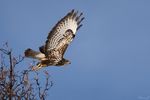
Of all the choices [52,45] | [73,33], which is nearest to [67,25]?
[73,33]

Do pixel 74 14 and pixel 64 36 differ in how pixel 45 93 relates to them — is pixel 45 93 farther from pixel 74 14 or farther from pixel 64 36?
pixel 74 14

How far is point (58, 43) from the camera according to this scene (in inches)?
396

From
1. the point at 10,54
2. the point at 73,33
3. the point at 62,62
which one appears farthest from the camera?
the point at 73,33

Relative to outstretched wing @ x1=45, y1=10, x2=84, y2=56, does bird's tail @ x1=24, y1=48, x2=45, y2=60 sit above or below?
below

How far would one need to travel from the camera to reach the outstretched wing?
980 centimetres

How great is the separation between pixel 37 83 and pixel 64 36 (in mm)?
1198

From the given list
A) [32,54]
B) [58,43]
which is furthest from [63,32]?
[32,54]

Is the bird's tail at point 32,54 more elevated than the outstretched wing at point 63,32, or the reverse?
the outstretched wing at point 63,32

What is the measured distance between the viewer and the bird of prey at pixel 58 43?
31.4 feet

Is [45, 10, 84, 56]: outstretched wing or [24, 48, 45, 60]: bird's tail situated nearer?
[24, 48, 45, 60]: bird's tail

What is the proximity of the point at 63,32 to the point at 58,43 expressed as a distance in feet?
1.34

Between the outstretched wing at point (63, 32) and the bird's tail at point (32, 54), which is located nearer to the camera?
the bird's tail at point (32, 54)

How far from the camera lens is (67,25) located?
10.6 metres

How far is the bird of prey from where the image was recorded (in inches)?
376
